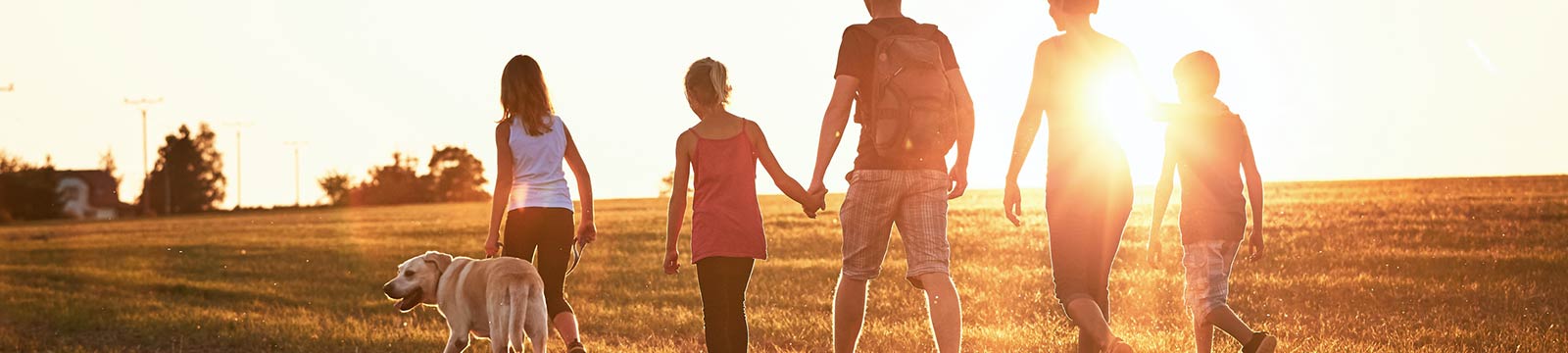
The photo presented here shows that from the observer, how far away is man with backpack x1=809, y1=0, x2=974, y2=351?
6660 mm

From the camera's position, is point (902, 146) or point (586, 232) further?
point (586, 232)

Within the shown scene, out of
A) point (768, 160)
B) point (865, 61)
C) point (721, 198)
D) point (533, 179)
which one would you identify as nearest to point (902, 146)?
point (865, 61)

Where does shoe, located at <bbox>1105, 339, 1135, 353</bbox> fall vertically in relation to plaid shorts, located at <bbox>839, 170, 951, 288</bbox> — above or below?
below

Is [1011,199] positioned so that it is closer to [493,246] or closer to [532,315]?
[532,315]

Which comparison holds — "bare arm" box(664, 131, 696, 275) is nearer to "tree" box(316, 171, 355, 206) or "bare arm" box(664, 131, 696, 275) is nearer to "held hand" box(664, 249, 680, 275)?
"held hand" box(664, 249, 680, 275)

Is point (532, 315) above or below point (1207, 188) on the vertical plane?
below

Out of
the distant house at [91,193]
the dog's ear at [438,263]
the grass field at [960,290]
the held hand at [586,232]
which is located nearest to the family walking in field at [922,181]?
Answer: the dog's ear at [438,263]

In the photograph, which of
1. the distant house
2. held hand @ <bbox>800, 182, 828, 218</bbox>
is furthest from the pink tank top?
the distant house

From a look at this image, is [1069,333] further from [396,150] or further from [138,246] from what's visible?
[396,150]

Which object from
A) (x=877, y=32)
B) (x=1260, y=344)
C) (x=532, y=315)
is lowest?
(x=1260, y=344)

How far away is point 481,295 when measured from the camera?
789 centimetres

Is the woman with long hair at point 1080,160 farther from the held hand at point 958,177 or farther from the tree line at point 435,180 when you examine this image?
the tree line at point 435,180

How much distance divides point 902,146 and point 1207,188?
1.74 metres

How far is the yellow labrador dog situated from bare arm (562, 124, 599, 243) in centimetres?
40
